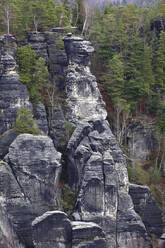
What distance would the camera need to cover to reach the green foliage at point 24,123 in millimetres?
29875

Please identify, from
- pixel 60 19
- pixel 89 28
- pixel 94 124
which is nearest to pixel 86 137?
pixel 94 124

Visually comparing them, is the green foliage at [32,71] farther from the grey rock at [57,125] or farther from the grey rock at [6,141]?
the grey rock at [6,141]

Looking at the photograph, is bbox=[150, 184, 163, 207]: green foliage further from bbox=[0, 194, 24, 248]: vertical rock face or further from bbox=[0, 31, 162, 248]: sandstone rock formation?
bbox=[0, 194, 24, 248]: vertical rock face

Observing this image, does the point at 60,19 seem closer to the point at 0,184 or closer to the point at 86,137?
the point at 86,137

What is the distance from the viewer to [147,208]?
31.5 metres

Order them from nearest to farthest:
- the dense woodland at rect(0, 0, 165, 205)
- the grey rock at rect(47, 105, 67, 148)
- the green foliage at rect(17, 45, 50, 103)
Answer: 1. the grey rock at rect(47, 105, 67, 148)
2. the green foliage at rect(17, 45, 50, 103)
3. the dense woodland at rect(0, 0, 165, 205)

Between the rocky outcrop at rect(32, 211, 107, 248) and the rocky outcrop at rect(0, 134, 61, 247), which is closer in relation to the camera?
the rocky outcrop at rect(32, 211, 107, 248)

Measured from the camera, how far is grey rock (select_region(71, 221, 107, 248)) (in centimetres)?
2575

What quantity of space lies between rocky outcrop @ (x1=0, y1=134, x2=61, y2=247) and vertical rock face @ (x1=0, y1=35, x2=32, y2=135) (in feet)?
11.3

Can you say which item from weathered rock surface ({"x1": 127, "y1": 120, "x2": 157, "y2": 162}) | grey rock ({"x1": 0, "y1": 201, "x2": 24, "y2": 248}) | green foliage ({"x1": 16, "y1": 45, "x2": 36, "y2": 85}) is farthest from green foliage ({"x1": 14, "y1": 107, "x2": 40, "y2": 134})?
weathered rock surface ({"x1": 127, "y1": 120, "x2": 157, "y2": 162})

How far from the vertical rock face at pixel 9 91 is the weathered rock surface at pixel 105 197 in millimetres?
6402

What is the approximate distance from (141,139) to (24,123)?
1444cm

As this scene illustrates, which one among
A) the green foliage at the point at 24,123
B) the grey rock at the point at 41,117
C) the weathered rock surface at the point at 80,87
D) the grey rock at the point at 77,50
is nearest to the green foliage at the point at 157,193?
the weathered rock surface at the point at 80,87

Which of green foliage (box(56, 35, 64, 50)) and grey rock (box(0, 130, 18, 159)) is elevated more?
green foliage (box(56, 35, 64, 50))
